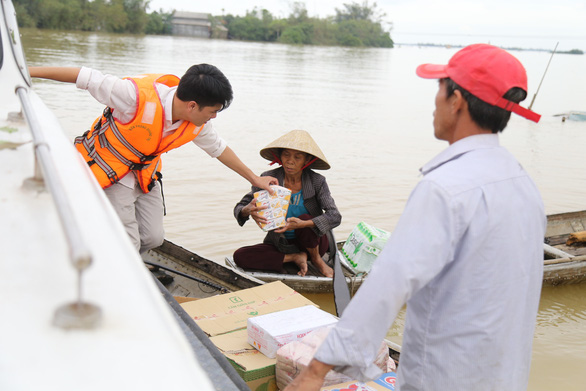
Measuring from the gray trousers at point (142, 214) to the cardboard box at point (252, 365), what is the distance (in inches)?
52.1

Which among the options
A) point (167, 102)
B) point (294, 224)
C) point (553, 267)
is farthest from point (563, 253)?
point (167, 102)

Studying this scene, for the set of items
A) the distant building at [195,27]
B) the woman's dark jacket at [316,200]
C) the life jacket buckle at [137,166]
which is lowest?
the woman's dark jacket at [316,200]

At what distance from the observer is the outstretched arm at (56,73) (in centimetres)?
338

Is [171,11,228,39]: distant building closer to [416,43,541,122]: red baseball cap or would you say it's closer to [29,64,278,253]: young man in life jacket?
[29,64,278,253]: young man in life jacket

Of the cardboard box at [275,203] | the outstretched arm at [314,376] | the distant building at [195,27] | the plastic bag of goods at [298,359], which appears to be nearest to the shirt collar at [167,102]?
the cardboard box at [275,203]

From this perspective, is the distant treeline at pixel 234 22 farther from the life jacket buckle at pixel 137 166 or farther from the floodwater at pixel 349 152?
the life jacket buckle at pixel 137 166

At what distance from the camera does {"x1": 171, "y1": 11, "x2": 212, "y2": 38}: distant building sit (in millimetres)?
78750

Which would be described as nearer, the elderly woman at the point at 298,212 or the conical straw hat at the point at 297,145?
the conical straw hat at the point at 297,145

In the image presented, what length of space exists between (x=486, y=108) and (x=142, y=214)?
2930 mm

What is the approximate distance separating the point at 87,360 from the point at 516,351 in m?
1.39

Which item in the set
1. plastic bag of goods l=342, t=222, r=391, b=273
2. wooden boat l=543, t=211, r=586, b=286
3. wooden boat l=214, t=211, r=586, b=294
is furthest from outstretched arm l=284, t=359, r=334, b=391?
wooden boat l=543, t=211, r=586, b=286

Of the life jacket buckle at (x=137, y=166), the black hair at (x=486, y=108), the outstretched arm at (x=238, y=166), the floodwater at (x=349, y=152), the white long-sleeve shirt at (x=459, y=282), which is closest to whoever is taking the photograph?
the white long-sleeve shirt at (x=459, y=282)

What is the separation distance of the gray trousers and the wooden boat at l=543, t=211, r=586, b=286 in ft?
12.0

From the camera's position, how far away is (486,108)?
182 cm
